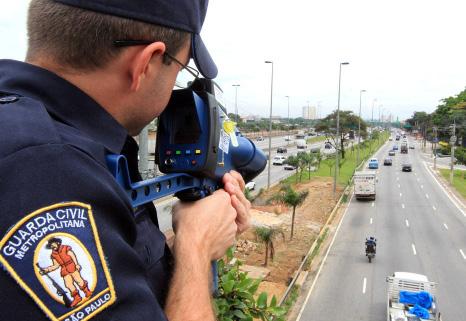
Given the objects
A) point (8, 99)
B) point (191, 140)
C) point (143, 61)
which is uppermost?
point (143, 61)

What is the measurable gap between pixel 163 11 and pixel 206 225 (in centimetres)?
84

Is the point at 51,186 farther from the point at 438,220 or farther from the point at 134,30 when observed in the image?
the point at 438,220

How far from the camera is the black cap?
1.26 metres

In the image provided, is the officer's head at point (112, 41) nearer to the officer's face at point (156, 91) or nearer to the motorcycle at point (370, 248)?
the officer's face at point (156, 91)

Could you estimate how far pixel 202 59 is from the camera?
5.70 ft

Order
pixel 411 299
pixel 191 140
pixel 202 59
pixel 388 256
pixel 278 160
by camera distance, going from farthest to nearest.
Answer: pixel 278 160
pixel 388 256
pixel 411 299
pixel 191 140
pixel 202 59

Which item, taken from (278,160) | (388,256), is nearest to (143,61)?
(388,256)

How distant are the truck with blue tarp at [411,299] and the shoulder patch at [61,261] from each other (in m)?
14.0

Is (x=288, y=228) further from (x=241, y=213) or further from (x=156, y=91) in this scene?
(x=156, y=91)

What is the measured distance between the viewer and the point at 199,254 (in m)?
1.68

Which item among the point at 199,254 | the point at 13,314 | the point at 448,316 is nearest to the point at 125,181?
the point at 199,254

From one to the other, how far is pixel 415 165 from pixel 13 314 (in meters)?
63.5

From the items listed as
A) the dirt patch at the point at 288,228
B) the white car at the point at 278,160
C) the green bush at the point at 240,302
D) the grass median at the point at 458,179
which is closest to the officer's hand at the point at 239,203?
the green bush at the point at 240,302

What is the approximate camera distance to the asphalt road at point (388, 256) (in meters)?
15.7
